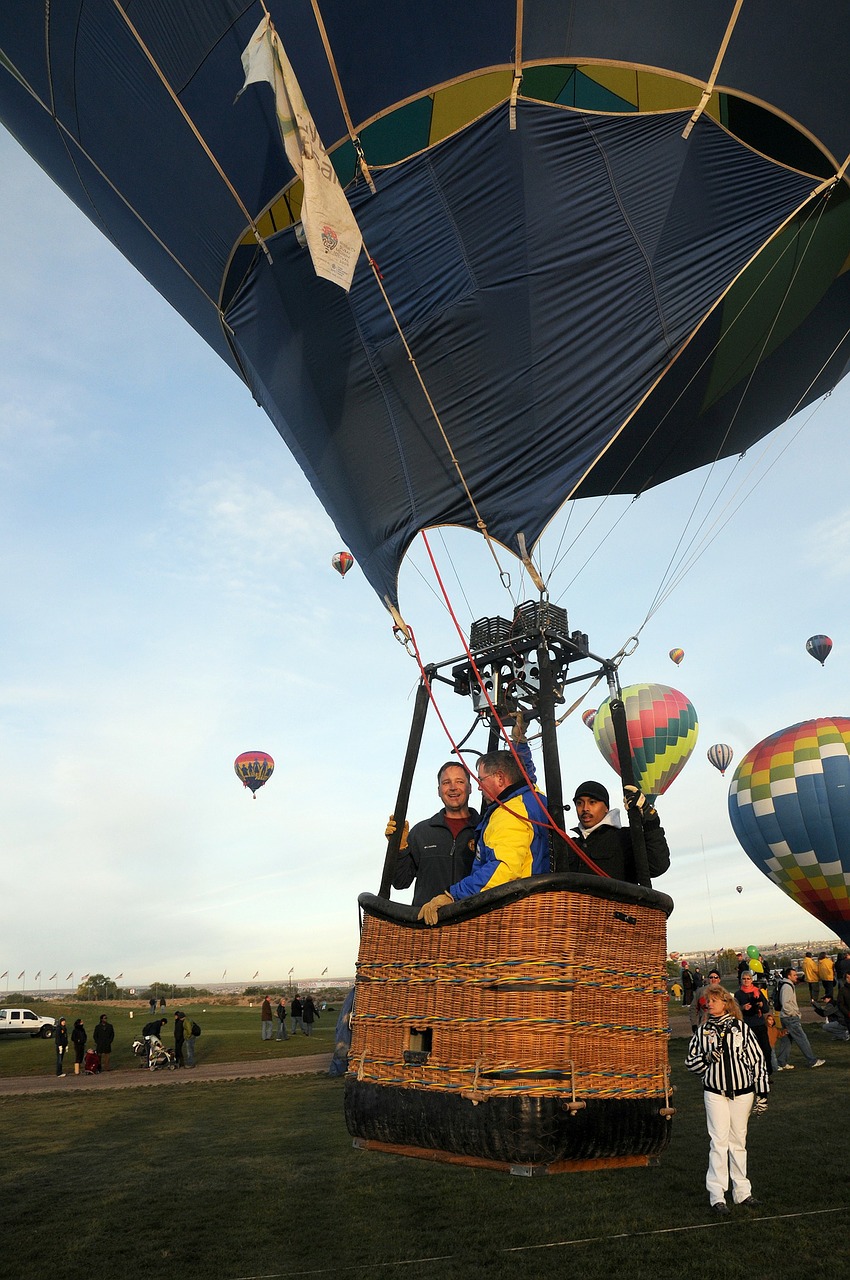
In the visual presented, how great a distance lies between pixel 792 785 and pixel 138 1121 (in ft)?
56.3

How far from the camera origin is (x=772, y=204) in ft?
17.8

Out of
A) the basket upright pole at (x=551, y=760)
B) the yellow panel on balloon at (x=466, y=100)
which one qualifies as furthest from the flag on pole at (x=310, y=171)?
the basket upright pole at (x=551, y=760)

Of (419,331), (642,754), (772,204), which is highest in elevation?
(642,754)

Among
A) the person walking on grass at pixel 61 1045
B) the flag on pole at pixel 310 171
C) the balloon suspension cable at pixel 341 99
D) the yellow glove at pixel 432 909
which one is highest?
the balloon suspension cable at pixel 341 99

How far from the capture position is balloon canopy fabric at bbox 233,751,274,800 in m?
36.6

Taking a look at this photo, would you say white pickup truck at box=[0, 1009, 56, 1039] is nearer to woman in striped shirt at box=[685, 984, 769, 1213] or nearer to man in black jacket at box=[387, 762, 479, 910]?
woman in striped shirt at box=[685, 984, 769, 1213]

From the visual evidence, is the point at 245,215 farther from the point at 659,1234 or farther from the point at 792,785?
the point at 792,785

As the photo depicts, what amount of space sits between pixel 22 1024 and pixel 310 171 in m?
28.7

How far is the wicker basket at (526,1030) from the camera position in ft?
9.91

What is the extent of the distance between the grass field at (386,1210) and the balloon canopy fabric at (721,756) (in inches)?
980

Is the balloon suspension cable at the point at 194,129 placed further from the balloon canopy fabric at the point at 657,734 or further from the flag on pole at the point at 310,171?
the balloon canopy fabric at the point at 657,734

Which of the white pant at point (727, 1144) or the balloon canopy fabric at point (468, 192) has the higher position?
the balloon canopy fabric at point (468, 192)

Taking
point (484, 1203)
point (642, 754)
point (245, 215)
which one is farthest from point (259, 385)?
point (642, 754)

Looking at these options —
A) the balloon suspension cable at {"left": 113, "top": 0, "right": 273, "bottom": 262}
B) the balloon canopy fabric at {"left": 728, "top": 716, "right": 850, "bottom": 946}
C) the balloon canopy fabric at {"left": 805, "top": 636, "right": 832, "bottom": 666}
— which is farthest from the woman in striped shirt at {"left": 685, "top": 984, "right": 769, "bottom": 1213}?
the balloon canopy fabric at {"left": 805, "top": 636, "right": 832, "bottom": 666}
